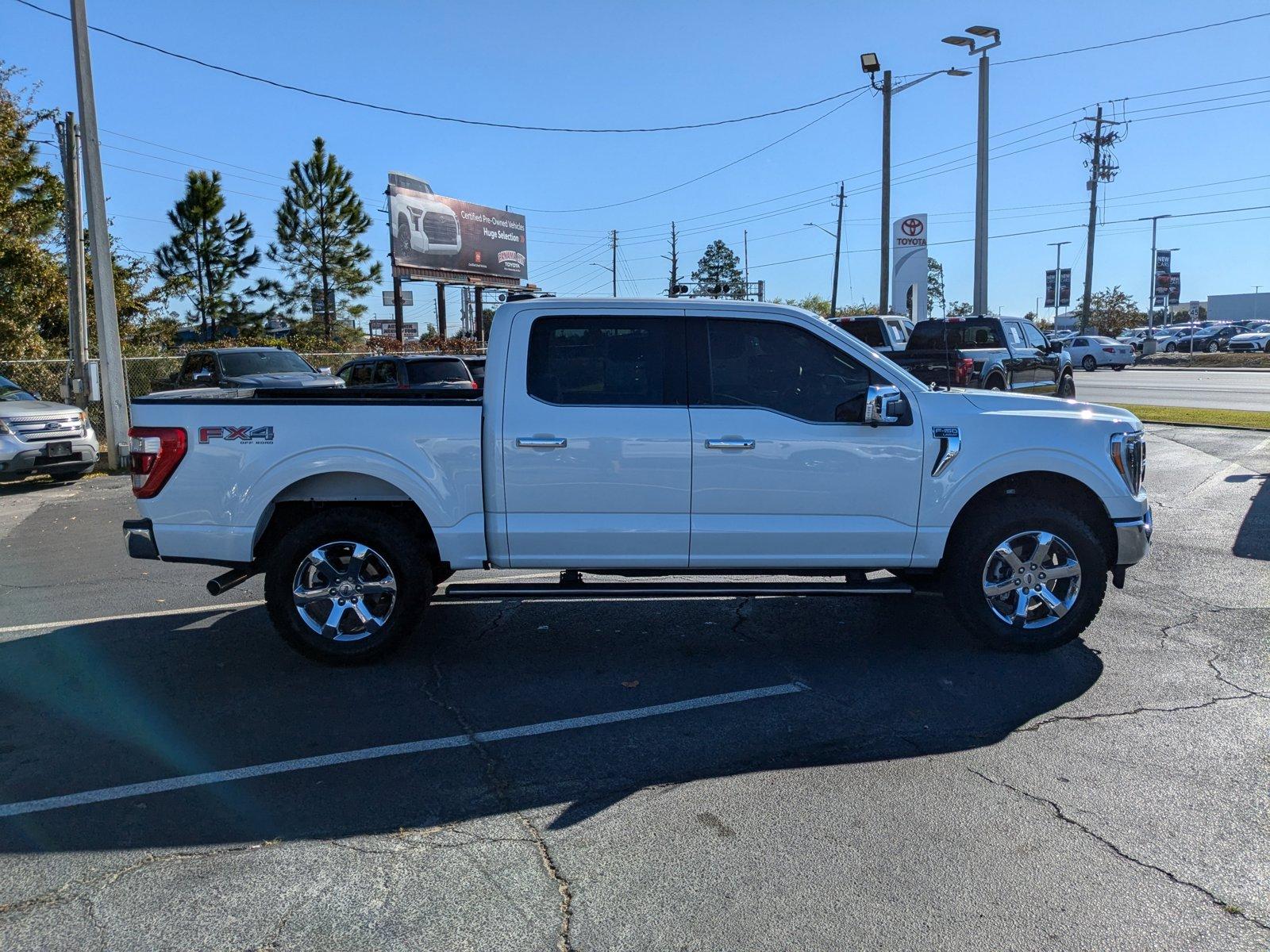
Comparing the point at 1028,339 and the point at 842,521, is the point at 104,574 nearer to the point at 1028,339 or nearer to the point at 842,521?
the point at 842,521

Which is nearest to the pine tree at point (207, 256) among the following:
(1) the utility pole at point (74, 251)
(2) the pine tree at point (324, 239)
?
(2) the pine tree at point (324, 239)

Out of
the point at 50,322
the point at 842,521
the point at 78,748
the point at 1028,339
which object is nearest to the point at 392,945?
the point at 78,748

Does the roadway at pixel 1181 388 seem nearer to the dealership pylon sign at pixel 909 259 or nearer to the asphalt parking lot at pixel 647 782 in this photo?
the dealership pylon sign at pixel 909 259

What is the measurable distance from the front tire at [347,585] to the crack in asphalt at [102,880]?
1.92 metres

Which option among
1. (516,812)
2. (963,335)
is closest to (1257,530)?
(516,812)

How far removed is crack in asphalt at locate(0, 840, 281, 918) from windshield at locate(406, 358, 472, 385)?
13.2m

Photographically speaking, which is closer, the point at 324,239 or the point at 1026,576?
the point at 1026,576

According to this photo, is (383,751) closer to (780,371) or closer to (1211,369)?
(780,371)

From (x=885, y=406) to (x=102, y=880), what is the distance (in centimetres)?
415

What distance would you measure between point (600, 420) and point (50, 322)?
1182 inches

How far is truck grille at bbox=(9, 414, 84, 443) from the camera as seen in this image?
42.5 ft

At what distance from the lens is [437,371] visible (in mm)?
16922

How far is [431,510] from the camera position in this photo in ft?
17.6

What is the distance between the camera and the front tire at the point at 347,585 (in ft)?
17.8
